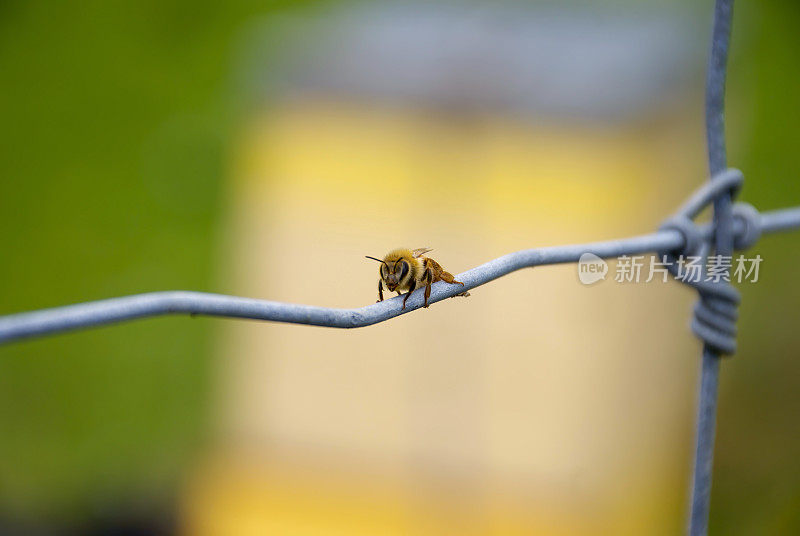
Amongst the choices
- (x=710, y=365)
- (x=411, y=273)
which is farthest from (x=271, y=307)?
(x=710, y=365)

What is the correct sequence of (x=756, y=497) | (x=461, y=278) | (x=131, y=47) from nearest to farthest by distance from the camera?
(x=461, y=278)
(x=756, y=497)
(x=131, y=47)

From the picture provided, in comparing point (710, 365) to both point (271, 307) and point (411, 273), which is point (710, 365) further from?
point (271, 307)

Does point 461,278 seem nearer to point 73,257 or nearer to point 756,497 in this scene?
point 756,497

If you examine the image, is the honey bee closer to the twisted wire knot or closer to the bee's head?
the bee's head

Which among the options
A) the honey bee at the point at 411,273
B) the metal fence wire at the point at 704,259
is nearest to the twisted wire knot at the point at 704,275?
the metal fence wire at the point at 704,259

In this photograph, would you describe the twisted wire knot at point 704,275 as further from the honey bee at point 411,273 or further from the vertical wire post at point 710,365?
the honey bee at point 411,273

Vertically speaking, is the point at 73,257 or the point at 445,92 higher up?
the point at 445,92

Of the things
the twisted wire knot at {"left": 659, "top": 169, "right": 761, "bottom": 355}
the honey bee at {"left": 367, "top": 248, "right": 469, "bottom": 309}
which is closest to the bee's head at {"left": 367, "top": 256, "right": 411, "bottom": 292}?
the honey bee at {"left": 367, "top": 248, "right": 469, "bottom": 309}

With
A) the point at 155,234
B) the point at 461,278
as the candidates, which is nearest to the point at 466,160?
the point at 155,234
